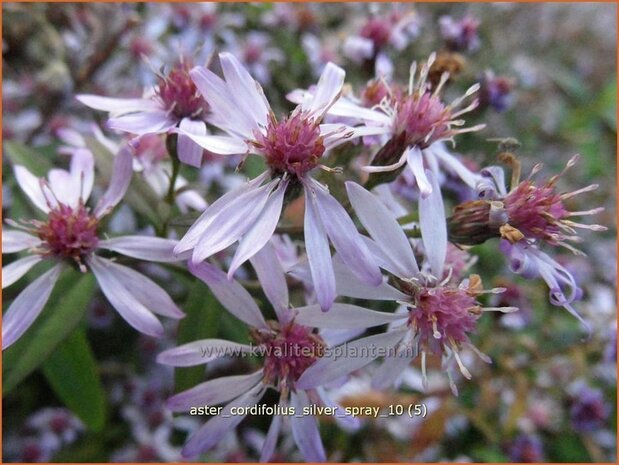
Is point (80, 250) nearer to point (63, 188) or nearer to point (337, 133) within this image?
point (63, 188)

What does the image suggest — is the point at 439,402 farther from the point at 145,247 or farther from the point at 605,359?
the point at 145,247

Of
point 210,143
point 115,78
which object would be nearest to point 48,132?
point 115,78

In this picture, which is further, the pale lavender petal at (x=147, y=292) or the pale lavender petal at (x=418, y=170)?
the pale lavender petal at (x=147, y=292)

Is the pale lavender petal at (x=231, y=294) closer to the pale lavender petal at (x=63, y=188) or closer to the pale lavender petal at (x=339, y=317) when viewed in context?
the pale lavender petal at (x=339, y=317)

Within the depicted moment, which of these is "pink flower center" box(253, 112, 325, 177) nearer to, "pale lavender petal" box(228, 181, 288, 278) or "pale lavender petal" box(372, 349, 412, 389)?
"pale lavender petal" box(228, 181, 288, 278)

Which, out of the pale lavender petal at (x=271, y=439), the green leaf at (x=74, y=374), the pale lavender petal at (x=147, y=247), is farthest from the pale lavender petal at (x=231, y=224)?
the green leaf at (x=74, y=374)

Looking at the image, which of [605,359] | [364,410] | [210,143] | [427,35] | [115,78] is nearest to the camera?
[210,143]

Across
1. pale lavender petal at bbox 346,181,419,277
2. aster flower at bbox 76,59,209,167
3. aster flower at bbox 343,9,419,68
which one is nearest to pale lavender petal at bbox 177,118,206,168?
aster flower at bbox 76,59,209,167
